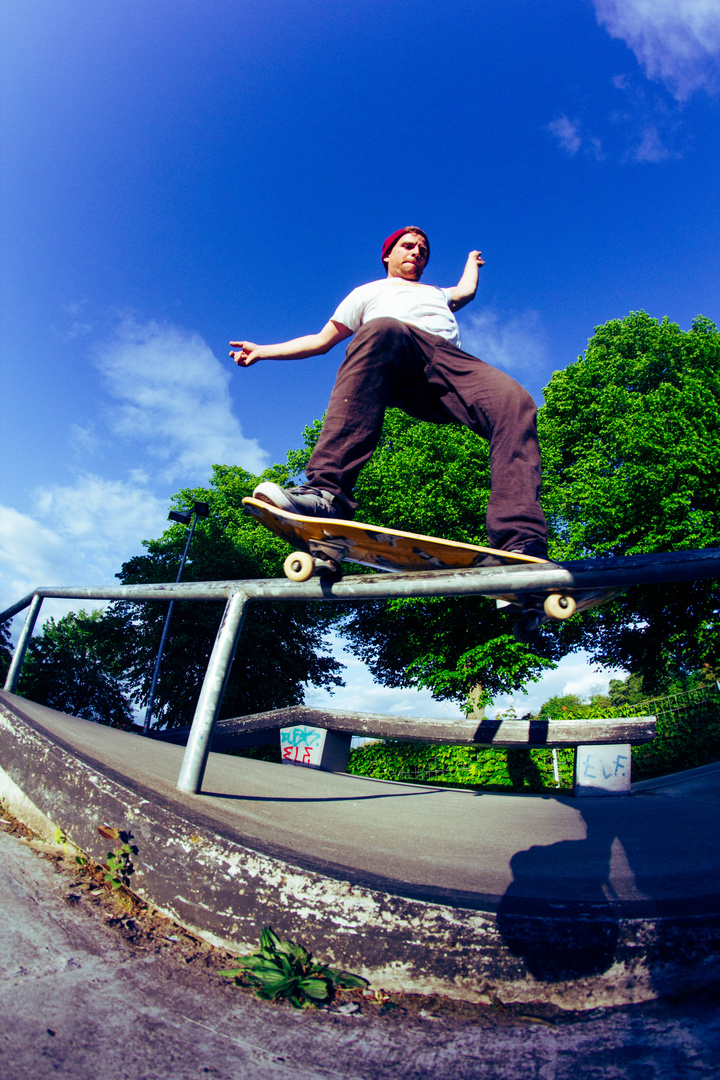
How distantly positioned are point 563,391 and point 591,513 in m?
5.74

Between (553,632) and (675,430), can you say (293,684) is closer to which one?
(553,632)

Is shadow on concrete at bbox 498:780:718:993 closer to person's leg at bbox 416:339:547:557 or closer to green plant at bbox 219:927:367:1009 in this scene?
green plant at bbox 219:927:367:1009

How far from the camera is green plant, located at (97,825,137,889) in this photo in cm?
140

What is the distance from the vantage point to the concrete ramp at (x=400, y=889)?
3.65ft

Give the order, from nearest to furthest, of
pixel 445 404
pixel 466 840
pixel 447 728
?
pixel 466 840 < pixel 445 404 < pixel 447 728

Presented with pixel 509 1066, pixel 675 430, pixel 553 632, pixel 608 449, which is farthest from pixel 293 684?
pixel 509 1066

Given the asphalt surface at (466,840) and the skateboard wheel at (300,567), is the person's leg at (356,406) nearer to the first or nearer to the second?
the skateboard wheel at (300,567)

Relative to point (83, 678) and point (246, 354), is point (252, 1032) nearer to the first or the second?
point (246, 354)

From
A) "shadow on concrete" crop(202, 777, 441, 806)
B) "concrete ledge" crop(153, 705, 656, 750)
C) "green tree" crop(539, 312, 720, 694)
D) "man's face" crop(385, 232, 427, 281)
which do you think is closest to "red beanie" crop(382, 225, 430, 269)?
"man's face" crop(385, 232, 427, 281)

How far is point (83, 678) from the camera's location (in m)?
20.2

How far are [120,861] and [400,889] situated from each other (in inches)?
29.3

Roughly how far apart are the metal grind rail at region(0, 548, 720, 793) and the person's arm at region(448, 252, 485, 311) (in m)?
1.92

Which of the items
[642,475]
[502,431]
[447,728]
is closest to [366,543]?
[502,431]

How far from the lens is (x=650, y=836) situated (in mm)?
2580
